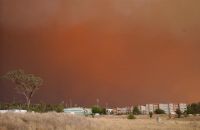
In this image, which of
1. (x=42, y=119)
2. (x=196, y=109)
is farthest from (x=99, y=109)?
(x=42, y=119)

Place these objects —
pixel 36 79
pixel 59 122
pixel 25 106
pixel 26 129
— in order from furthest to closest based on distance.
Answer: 1. pixel 36 79
2. pixel 25 106
3. pixel 59 122
4. pixel 26 129

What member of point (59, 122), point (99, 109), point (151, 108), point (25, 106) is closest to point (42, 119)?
point (59, 122)

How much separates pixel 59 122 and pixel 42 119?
1.22 metres

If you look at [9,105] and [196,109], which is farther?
[196,109]

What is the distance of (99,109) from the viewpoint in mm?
83500

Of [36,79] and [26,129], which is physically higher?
[36,79]

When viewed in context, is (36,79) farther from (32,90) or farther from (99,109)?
(99,109)

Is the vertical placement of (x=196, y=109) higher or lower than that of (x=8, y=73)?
lower

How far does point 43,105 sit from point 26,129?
40.9m

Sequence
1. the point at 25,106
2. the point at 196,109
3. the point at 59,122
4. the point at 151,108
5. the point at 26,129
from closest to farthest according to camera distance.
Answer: the point at 26,129 → the point at 59,122 → the point at 25,106 → the point at 196,109 → the point at 151,108

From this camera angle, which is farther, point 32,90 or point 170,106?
point 170,106

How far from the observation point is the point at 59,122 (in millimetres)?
22766

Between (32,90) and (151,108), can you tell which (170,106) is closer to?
(151,108)

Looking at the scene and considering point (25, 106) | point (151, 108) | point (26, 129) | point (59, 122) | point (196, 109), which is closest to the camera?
point (26, 129)
